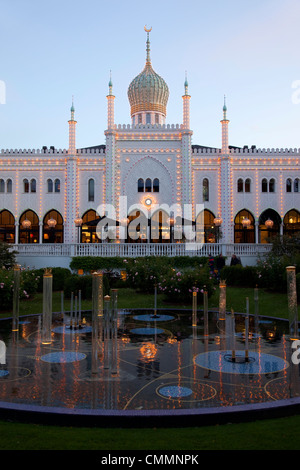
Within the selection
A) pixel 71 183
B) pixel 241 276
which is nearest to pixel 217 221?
pixel 241 276

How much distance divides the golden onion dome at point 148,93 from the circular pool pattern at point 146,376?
3578 cm

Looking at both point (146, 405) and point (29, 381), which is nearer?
point (146, 405)

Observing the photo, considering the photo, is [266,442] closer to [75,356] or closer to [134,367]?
[134,367]

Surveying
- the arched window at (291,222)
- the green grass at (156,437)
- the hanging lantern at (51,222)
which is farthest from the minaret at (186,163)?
the green grass at (156,437)

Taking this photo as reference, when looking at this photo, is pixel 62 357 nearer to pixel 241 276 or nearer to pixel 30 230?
pixel 241 276

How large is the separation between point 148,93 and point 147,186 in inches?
440

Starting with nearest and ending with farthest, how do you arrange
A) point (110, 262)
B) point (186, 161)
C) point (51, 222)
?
point (110, 262) → point (51, 222) → point (186, 161)

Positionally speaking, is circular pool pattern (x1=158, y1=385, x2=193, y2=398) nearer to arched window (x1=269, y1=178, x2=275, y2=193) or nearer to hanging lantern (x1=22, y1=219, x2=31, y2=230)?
hanging lantern (x1=22, y1=219, x2=31, y2=230)

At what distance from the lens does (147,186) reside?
40750 mm

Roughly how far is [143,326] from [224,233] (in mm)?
27099

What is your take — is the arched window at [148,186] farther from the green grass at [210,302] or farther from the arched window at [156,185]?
the green grass at [210,302]

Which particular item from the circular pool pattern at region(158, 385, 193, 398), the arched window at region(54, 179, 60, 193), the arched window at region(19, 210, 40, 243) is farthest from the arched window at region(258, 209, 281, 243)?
→ the circular pool pattern at region(158, 385, 193, 398)
